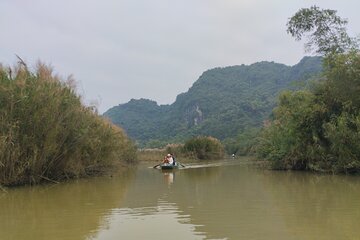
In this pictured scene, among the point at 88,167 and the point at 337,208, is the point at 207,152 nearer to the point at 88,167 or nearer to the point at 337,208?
the point at 88,167

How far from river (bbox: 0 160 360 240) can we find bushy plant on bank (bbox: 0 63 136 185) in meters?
1.66

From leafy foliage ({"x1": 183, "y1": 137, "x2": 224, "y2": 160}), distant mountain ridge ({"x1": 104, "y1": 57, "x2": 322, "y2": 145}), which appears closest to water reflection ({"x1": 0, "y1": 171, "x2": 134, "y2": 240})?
leafy foliage ({"x1": 183, "y1": 137, "x2": 224, "y2": 160})

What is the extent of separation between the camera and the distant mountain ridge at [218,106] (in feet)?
259

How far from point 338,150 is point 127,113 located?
10138 cm

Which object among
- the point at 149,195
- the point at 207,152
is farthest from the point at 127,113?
the point at 149,195

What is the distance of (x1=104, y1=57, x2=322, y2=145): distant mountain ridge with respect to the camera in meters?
79.1

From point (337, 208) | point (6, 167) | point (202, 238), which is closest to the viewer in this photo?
point (202, 238)

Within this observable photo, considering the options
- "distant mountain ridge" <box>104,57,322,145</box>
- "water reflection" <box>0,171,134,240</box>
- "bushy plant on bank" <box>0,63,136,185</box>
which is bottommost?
"water reflection" <box>0,171,134,240</box>

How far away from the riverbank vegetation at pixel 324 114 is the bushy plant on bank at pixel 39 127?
9.64 metres

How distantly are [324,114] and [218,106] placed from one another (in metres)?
73.1

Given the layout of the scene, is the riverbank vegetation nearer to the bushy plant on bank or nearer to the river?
the river

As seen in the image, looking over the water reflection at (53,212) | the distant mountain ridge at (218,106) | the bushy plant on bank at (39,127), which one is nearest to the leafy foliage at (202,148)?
the distant mountain ridge at (218,106)

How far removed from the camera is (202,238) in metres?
5.89

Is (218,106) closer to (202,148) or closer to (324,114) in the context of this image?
(202,148)
